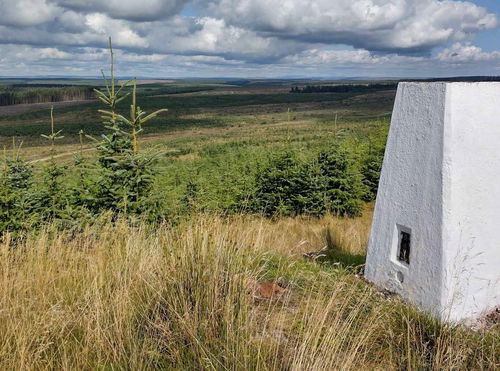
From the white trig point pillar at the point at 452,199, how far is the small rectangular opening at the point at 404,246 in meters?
0.04

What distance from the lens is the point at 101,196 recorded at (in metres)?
5.93

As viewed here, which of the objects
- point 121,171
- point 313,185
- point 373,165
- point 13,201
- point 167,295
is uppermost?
point 121,171

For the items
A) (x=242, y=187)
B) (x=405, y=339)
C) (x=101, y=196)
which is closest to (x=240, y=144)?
(x=242, y=187)

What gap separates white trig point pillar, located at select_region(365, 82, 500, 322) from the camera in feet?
11.8

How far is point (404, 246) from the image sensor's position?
420cm

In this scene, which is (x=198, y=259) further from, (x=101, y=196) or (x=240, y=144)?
(x=240, y=144)

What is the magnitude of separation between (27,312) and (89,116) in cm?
9531

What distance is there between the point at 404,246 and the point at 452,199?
2.81 ft

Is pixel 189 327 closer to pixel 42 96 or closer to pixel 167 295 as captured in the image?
pixel 167 295

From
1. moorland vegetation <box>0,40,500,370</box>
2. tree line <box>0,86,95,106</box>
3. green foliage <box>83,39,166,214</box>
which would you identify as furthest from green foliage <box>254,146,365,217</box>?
tree line <box>0,86,95,106</box>

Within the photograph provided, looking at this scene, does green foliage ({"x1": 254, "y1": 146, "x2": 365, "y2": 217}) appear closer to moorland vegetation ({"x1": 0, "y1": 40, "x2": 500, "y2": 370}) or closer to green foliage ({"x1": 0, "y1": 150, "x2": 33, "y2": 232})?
moorland vegetation ({"x1": 0, "y1": 40, "x2": 500, "y2": 370})

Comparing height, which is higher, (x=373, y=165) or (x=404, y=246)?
(x=404, y=246)

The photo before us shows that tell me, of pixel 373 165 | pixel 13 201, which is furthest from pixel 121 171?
pixel 373 165

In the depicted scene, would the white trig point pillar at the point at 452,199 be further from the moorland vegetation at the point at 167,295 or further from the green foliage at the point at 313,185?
the green foliage at the point at 313,185
